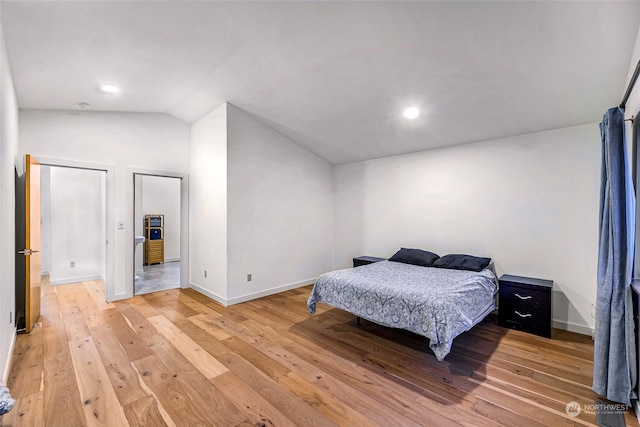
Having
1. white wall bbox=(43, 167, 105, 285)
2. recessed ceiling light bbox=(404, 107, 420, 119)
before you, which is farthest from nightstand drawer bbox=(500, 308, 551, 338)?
white wall bbox=(43, 167, 105, 285)

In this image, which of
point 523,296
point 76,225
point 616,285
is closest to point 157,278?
point 76,225

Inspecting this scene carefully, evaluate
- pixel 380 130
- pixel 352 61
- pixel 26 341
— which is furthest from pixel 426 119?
pixel 26 341

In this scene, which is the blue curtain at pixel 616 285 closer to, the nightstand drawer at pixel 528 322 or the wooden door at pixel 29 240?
the nightstand drawer at pixel 528 322

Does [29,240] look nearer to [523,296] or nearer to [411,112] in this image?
[411,112]

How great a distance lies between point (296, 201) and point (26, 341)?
12.0 feet

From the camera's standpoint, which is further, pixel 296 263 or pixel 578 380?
pixel 296 263

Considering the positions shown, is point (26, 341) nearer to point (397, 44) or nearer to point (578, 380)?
point (397, 44)

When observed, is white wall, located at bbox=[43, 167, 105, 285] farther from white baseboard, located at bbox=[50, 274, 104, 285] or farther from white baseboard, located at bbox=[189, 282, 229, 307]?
white baseboard, located at bbox=[189, 282, 229, 307]

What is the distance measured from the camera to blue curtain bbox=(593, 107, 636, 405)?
6.24 ft

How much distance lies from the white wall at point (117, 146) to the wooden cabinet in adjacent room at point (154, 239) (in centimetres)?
298

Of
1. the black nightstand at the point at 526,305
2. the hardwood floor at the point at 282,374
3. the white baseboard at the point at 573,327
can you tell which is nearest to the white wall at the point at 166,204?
the hardwood floor at the point at 282,374

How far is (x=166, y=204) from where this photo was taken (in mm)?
7754

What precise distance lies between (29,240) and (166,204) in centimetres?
483

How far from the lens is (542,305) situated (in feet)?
9.96
